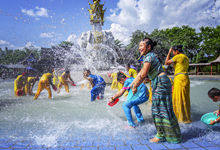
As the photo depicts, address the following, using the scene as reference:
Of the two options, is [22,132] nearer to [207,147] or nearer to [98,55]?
[207,147]

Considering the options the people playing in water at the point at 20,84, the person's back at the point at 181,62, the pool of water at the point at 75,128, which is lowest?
the pool of water at the point at 75,128

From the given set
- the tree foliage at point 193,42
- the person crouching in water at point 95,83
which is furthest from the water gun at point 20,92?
the tree foliage at point 193,42

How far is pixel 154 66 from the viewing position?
2.48 metres

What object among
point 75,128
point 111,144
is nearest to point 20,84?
point 75,128

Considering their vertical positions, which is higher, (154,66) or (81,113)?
(154,66)

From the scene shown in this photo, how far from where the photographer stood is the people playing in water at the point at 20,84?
737 centimetres

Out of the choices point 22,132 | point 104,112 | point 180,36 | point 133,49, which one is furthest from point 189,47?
point 22,132

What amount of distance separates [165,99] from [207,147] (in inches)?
38.9

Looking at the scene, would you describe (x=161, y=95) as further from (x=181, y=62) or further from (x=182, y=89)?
(x=181, y=62)

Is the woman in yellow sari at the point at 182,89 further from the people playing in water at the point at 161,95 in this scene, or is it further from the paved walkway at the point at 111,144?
the people playing in water at the point at 161,95

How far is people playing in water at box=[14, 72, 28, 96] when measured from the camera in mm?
7371

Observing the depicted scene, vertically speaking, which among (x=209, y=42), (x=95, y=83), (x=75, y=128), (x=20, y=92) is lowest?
(x=75, y=128)

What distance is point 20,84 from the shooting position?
743cm

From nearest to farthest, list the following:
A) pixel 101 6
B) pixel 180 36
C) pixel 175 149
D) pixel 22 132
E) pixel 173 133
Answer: pixel 175 149, pixel 173 133, pixel 22 132, pixel 101 6, pixel 180 36
